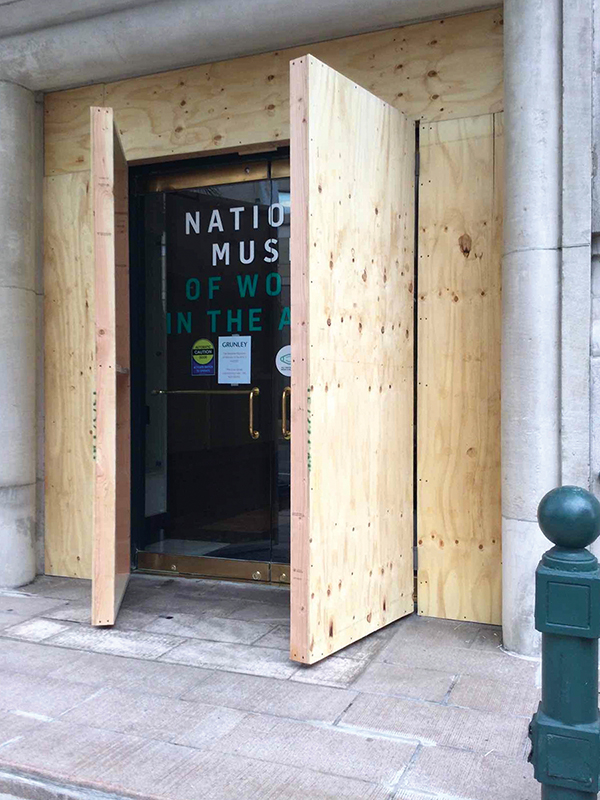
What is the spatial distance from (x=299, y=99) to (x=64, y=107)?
2929 millimetres

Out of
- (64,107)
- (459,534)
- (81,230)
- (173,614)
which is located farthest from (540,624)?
(64,107)

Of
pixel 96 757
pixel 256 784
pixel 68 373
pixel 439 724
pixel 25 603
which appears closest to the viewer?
pixel 256 784

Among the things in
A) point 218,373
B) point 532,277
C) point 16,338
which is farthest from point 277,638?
point 16,338

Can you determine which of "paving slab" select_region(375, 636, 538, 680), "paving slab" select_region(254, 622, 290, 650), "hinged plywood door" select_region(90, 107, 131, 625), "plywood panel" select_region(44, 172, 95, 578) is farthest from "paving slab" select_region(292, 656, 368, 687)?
"plywood panel" select_region(44, 172, 95, 578)

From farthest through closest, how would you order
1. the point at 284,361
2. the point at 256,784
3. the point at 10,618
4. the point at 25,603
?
the point at 284,361 → the point at 25,603 → the point at 10,618 → the point at 256,784

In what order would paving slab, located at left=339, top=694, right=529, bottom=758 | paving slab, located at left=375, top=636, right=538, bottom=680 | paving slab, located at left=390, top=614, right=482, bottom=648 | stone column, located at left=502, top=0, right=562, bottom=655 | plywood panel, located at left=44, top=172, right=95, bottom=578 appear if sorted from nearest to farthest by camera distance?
1. paving slab, located at left=339, top=694, right=529, bottom=758
2. paving slab, located at left=375, top=636, right=538, bottom=680
3. stone column, located at left=502, top=0, right=562, bottom=655
4. paving slab, located at left=390, top=614, right=482, bottom=648
5. plywood panel, located at left=44, top=172, right=95, bottom=578

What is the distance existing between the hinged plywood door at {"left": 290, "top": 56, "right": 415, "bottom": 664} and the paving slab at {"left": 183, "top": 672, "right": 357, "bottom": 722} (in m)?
0.27

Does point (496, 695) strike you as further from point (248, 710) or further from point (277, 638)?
point (277, 638)

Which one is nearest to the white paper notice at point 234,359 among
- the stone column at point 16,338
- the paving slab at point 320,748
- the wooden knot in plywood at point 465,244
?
the stone column at point 16,338

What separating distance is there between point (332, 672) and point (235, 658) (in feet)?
1.84

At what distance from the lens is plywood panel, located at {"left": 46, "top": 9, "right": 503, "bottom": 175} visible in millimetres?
5066

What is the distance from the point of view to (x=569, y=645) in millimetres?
2502

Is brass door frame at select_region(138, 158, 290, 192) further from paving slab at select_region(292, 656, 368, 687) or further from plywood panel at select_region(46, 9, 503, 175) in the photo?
paving slab at select_region(292, 656, 368, 687)

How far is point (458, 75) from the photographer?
5102 millimetres
